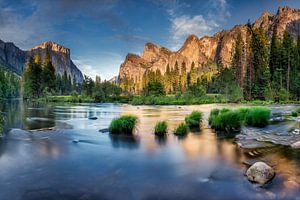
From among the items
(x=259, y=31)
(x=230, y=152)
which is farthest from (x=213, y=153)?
(x=259, y=31)

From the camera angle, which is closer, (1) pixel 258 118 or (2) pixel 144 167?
(2) pixel 144 167

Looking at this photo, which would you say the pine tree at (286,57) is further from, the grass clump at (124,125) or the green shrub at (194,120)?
the grass clump at (124,125)

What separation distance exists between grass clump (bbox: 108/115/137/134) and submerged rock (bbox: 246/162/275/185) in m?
11.0

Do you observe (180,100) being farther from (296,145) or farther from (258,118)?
(296,145)

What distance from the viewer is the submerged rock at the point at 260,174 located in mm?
7629

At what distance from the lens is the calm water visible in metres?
7.25

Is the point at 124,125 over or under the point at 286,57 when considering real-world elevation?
under

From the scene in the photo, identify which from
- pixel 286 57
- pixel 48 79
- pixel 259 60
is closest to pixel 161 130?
pixel 286 57

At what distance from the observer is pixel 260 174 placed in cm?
776

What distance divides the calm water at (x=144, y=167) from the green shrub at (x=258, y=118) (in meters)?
1.40

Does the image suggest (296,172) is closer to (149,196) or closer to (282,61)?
(149,196)

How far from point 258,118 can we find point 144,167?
11.5 metres

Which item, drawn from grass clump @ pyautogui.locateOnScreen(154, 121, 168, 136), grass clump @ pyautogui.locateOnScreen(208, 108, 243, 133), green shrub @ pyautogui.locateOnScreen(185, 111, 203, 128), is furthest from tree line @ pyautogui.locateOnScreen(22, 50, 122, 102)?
grass clump @ pyautogui.locateOnScreen(208, 108, 243, 133)

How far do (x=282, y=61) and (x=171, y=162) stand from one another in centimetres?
5982
